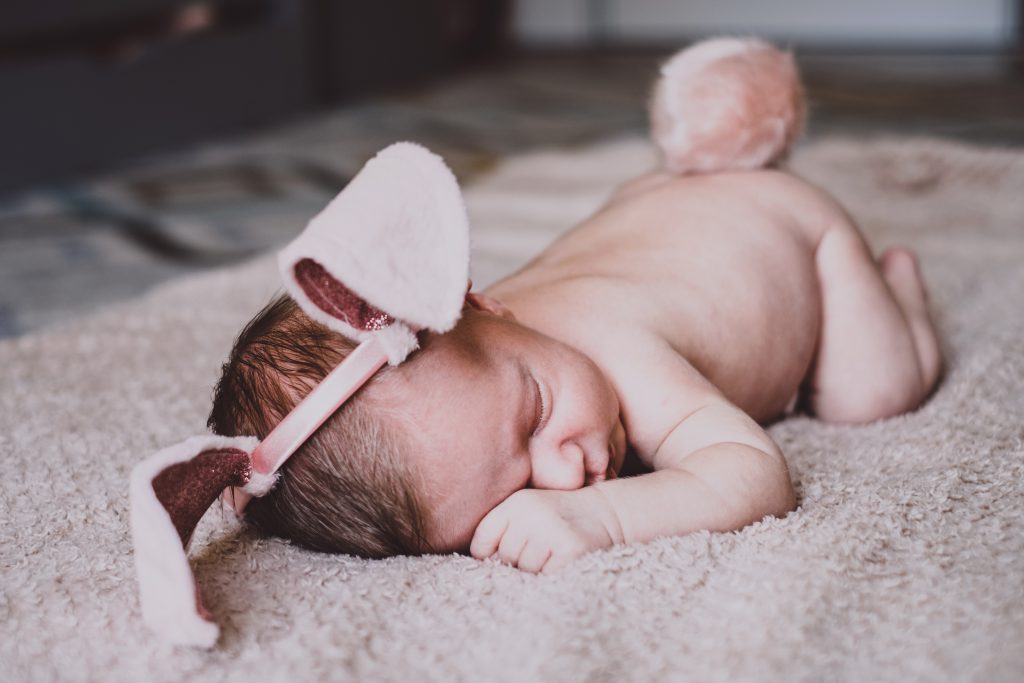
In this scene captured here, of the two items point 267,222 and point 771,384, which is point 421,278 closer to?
point 771,384

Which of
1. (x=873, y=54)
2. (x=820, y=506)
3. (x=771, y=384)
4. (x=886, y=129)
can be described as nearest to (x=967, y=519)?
(x=820, y=506)

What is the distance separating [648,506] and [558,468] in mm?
66

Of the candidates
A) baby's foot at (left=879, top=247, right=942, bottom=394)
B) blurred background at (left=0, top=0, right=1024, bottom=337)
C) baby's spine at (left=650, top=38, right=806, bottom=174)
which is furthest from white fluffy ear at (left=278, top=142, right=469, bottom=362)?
blurred background at (left=0, top=0, right=1024, bottom=337)

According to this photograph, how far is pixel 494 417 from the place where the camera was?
661 millimetres

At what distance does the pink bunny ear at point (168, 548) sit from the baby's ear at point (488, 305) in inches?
9.1

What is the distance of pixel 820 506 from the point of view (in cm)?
70

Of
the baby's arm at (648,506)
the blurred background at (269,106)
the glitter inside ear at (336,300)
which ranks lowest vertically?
the blurred background at (269,106)

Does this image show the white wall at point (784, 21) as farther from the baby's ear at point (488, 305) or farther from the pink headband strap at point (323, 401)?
the pink headband strap at point (323, 401)

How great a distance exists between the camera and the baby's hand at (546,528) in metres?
0.64

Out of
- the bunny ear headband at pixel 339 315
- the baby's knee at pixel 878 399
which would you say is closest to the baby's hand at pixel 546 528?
the bunny ear headband at pixel 339 315

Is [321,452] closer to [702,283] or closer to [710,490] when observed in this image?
[710,490]

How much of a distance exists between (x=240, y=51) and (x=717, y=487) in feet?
7.64

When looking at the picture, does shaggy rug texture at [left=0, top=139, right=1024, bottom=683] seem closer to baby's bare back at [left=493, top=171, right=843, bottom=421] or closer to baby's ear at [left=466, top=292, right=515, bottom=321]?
baby's bare back at [left=493, top=171, right=843, bottom=421]

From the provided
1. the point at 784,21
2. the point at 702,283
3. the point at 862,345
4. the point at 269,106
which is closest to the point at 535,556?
the point at 702,283
